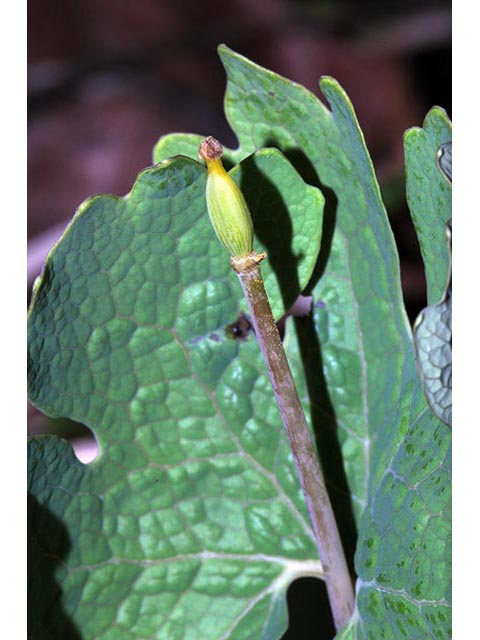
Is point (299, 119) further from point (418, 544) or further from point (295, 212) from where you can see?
point (418, 544)

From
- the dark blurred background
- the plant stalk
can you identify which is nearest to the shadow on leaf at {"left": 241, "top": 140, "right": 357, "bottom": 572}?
the plant stalk

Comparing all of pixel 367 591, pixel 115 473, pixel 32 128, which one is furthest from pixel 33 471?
pixel 32 128

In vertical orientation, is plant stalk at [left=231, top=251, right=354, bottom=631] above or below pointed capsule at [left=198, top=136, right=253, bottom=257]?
below

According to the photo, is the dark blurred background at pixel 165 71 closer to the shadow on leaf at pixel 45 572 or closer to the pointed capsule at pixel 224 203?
the shadow on leaf at pixel 45 572

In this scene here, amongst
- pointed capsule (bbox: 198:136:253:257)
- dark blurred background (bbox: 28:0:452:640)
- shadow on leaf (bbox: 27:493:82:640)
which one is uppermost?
dark blurred background (bbox: 28:0:452:640)

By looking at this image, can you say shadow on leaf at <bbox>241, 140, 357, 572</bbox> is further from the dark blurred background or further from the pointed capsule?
the dark blurred background

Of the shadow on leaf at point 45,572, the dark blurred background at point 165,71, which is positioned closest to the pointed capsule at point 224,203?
the shadow on leaf at point 45,572
